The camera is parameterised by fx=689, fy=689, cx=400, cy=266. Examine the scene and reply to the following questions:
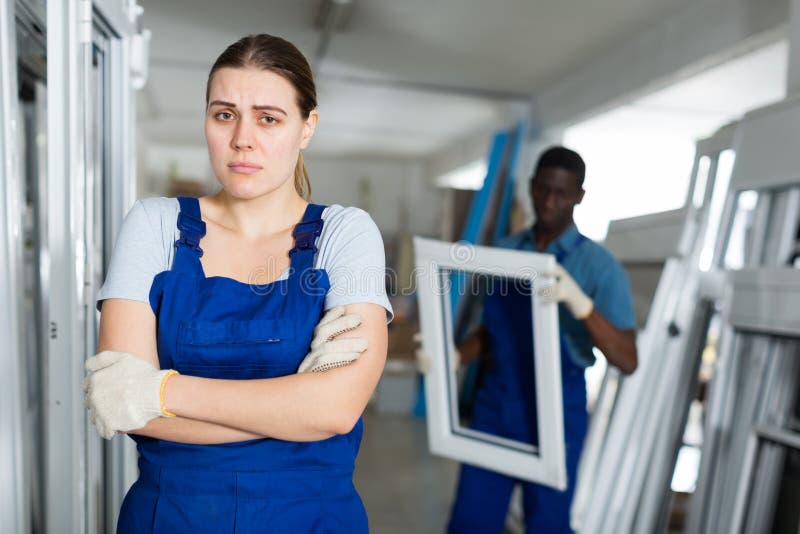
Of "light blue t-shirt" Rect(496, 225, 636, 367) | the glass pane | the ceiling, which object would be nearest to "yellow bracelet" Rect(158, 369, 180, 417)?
the glass pane

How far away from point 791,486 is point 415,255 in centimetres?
138

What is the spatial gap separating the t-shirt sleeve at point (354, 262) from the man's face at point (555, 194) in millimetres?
941

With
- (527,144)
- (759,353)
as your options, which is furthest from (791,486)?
(527,144)

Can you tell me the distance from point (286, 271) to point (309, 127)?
0.23m

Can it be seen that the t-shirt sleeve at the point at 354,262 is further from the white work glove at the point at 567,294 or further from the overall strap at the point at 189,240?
the white work glove at the point at 567,294

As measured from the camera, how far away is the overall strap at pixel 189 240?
3.43 ft

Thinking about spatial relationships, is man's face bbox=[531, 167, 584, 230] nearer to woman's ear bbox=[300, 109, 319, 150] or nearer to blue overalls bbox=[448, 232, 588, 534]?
blue overalls bbox=[448, 232, 588, 534]

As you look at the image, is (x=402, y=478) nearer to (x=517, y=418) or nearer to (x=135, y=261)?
(x=517, y=418)

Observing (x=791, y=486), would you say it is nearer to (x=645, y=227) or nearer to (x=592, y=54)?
(x=645, y=227)

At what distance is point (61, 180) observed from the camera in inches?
51.0

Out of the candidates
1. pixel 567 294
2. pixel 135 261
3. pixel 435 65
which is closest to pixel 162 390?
pixel 135 261

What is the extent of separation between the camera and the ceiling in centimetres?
339

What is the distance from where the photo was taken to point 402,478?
386 centimetres

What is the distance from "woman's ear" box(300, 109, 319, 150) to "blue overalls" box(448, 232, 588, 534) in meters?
1.02
